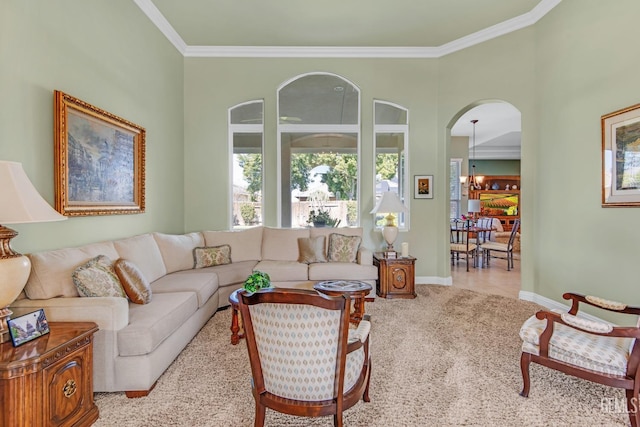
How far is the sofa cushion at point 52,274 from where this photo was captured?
7.55 feet

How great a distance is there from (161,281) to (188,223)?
2022mm

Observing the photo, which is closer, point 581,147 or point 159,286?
point 159,286

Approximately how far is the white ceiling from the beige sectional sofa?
290cm

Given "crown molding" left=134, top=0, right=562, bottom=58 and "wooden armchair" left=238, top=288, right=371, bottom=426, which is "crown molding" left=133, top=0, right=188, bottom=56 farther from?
"wooden armchair" left=238, top=288, right=371, bottom=426

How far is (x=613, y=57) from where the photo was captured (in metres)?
3.32

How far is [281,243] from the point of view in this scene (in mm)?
4879

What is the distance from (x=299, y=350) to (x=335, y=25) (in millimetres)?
4480

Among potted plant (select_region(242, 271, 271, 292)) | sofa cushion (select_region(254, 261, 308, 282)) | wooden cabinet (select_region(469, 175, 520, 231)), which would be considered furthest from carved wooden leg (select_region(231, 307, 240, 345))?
wooden cabinet (select_region(469, 175, 520, 231))

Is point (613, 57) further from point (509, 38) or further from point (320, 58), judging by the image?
point (320, 58)

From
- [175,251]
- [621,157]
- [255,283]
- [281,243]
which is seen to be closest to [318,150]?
[281,243]

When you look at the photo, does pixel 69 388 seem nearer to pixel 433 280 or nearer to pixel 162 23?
pixel 162 23

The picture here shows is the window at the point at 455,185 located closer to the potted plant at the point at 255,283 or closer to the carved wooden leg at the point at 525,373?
the carved wooden leg at the point at 525,373

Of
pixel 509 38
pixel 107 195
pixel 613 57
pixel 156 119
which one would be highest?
pixel 509 38

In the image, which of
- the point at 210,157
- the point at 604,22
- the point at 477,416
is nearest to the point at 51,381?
the point at 477,416
